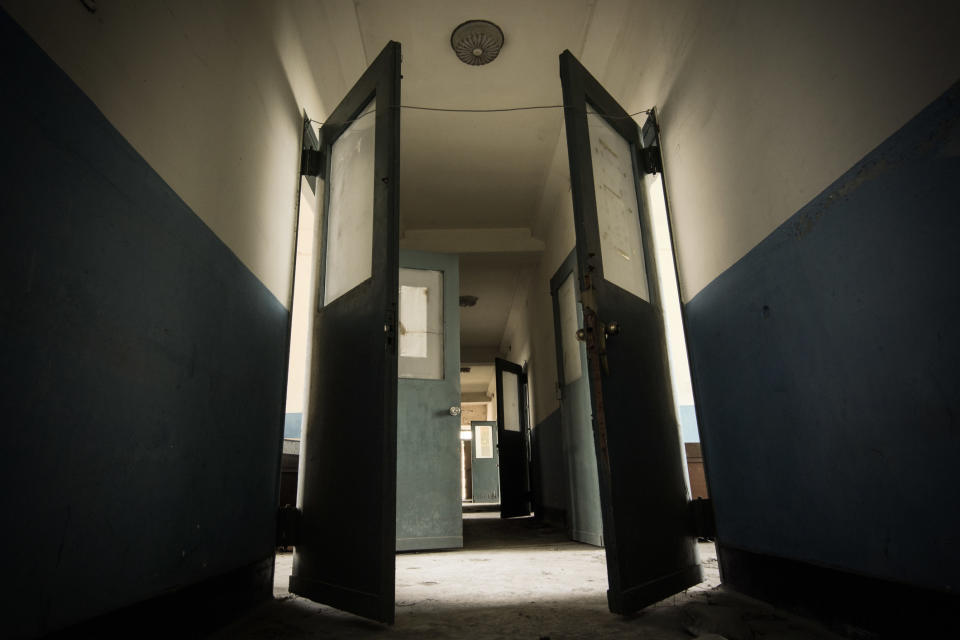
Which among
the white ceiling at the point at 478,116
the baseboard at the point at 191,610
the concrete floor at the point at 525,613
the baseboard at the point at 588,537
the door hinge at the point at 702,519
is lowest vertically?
the baseboard at the point at 588,537

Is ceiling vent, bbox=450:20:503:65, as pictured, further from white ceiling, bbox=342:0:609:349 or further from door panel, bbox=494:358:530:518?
door panel, bbox=494:358:530:518

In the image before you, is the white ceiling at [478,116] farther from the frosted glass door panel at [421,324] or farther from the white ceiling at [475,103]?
the frosted glass door panel at [421,324]

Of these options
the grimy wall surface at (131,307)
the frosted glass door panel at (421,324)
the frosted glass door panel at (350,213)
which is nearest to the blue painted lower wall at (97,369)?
the grimy wall surface at (131,307)

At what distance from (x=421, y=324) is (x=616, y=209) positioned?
2176mm

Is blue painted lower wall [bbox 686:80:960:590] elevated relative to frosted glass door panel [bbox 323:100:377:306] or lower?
lower

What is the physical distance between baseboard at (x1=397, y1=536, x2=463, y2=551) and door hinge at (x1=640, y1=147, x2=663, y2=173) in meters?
2.61

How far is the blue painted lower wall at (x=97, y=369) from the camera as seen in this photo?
895 mm

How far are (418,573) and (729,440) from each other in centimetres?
161

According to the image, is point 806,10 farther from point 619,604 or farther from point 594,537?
point 594,537

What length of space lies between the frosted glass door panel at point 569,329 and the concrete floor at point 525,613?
5.37 ft

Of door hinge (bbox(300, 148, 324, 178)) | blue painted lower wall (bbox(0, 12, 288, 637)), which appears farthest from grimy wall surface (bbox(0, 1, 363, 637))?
door hinge (bbox(300, 148, 324, 178))

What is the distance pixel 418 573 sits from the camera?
263 cm

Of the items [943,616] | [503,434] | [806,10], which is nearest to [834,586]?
[943,616]

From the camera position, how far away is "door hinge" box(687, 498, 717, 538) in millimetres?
2016
